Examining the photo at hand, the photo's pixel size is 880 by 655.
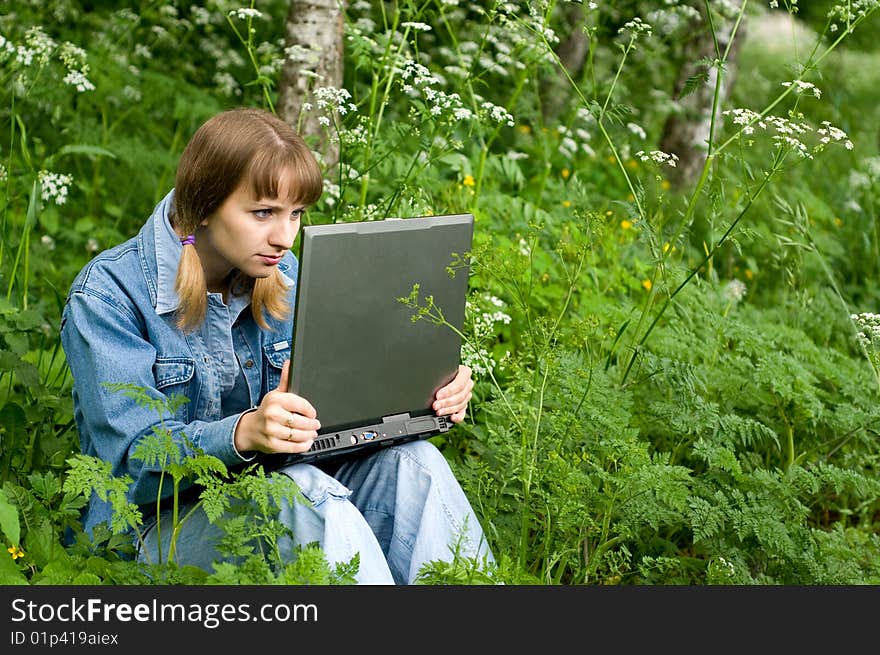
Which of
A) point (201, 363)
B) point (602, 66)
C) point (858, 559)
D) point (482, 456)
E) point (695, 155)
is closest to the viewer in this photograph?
point (201, 363)

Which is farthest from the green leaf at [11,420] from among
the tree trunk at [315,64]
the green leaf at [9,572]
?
the tree trunk at [315,64]

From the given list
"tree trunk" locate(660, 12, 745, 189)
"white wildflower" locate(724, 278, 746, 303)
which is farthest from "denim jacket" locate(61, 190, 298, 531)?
"tree trunk" locate(660, 12, 745, 189)

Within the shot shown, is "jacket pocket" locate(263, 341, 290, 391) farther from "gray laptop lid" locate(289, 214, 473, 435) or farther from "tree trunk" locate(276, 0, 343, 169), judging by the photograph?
"tree trunk" locate(276, 0, 343, 169)

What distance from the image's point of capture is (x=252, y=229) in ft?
6.68

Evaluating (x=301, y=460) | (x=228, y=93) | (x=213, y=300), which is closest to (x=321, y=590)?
(x=301, y=460)

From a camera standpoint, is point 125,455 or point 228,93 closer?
point 125,455

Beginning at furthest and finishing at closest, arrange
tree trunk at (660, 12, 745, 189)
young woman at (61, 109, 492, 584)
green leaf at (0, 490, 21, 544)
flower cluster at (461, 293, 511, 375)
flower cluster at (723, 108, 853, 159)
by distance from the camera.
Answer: tree trunk at (660, 12, 745, 189), flower cluster at (723, 108, 853, 159), flower cluster at (461, 293, 511, 375), young woman at (61, 109, 492, 584), green leaf at (0, 490, 21, 544)

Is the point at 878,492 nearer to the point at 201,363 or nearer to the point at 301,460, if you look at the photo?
the point at 301,460

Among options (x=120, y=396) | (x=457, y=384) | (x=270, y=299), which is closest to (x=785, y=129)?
(x=457, y=384)

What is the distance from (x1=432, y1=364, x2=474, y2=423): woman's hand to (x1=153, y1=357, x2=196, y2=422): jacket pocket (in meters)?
0.49

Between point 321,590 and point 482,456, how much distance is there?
1000 mm

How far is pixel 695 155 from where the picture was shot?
5.93m

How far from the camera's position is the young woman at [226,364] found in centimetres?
195

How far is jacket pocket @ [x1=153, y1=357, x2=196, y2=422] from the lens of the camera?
2070 millimetres
